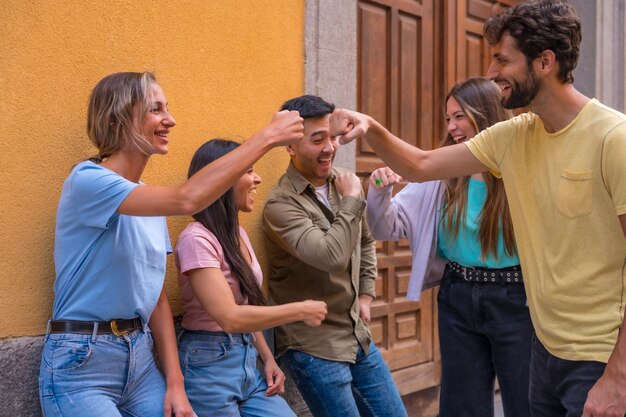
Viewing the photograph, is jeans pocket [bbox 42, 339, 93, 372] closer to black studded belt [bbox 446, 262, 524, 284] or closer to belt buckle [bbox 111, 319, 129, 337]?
belt buckle [bbox 111, 319, 129, 337]

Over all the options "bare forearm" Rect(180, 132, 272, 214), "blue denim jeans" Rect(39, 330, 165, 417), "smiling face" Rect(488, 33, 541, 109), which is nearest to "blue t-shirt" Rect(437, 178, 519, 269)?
"smiling face" Rect(488, 33, 541, 109)

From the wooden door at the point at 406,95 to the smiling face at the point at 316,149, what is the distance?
4.24 feet

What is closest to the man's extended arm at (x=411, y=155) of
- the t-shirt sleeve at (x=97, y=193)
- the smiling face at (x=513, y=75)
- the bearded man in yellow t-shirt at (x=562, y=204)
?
the bearded man in yellow t-shirt at (x=562, y=204)

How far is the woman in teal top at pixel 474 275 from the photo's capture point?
369 centimetres

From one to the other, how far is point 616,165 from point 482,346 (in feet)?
4.90

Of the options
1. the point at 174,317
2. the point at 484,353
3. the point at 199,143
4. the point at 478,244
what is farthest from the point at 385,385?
the point at 199,143

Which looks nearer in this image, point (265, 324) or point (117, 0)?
point (265, 324)

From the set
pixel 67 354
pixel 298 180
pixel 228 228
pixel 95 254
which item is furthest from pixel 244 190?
pixel 67 354

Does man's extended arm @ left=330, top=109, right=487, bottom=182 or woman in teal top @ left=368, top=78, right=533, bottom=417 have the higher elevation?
man's extended arm @ left=330, top=109, right=487, bottom=182

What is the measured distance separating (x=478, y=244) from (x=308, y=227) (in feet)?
2.53

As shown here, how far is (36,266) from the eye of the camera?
3258 millimetres

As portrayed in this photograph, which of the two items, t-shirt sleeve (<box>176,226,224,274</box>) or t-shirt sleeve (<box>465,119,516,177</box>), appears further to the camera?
t-shirt sleeve (<box>176,226,224,274</box>)

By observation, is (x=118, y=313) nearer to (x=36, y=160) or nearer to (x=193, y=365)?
(x=193, y=365)

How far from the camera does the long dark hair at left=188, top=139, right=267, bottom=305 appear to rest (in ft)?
11.3
